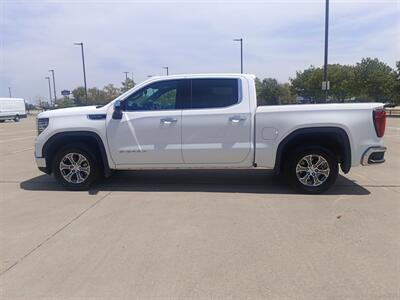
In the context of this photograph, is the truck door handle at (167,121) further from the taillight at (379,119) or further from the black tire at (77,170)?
the taillight at (379,119)

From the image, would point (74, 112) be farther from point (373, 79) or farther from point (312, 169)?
point (373, 79)

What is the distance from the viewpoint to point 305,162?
5.75m

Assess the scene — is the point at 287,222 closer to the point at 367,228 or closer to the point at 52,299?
the point at 367,228

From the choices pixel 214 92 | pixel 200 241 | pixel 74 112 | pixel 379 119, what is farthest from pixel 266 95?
pixel 200 241

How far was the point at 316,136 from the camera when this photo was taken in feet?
18.5

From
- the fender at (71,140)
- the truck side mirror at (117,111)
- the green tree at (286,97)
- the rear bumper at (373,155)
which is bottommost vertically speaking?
the rear bumper at (373,155)

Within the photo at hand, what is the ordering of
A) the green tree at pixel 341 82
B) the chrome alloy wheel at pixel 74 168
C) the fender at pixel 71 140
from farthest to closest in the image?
the green tree at pixel 341 82 < the chrome alloy wheel at pixel 74 168 < the fender at pixel 71 140

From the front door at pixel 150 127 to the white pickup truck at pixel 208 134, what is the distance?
17 millimetres

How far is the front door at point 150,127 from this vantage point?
5820 millimetres

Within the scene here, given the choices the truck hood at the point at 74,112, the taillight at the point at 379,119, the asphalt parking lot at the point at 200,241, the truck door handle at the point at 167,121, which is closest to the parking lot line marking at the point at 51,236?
the asphalt parking lot at the point at 200,241

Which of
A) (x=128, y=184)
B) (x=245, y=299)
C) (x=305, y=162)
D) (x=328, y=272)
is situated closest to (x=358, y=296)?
(x=328, y=272)

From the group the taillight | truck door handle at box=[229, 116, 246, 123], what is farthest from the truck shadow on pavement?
truck door handle at box=[229, 116, 246, 123]

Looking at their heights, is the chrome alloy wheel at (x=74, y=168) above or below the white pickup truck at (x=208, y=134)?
below

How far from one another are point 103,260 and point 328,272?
220 centimetres
